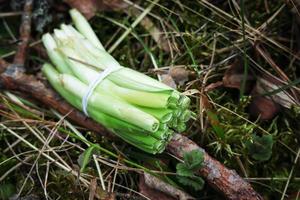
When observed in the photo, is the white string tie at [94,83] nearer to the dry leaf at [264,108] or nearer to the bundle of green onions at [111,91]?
the bundle of green onions at [111,91]

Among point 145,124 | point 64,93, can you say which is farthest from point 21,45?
point 145,124

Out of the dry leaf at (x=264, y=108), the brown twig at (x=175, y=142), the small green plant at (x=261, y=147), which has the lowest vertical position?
the brown twig at (x=175, y=142)

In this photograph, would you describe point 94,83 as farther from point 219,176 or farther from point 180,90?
point 219,176

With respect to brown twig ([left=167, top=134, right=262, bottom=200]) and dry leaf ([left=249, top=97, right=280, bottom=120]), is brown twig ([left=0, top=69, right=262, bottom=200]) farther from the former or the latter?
dry leaf ([left=249, top=97, right=280, bottom=120])

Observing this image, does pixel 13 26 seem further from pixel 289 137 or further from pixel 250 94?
pixel 289 137

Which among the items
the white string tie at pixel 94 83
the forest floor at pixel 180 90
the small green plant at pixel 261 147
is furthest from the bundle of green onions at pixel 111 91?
the small green plant at pixel 261 147

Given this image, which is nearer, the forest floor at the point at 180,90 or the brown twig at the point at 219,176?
the brown twig at the point at 219,176
